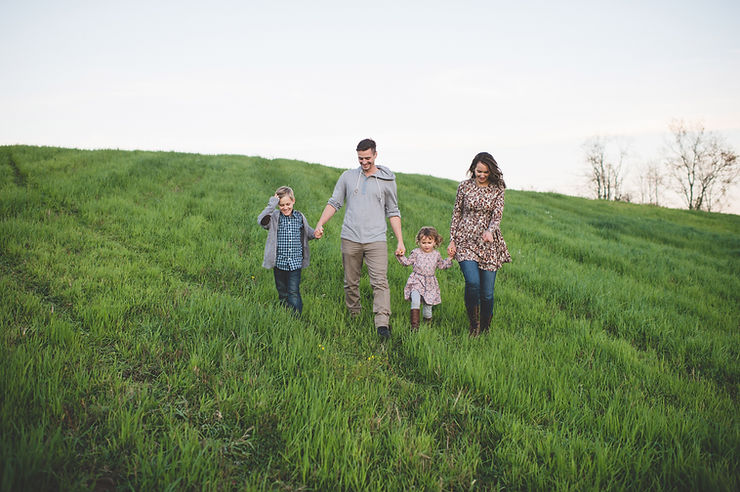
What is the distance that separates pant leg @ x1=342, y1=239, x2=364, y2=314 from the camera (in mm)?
4836

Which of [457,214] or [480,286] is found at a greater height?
[457,214]

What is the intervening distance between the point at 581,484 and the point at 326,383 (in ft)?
6.43

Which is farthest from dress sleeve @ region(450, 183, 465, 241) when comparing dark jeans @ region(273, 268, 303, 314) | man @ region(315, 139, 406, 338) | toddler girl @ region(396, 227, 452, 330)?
dark jeans @ region(273, 268, 303, 314)

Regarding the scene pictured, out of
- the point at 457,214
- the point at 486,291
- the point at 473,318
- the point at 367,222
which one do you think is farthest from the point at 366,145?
the point at 473,318

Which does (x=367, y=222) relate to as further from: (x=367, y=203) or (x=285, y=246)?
(x=285, y=246)

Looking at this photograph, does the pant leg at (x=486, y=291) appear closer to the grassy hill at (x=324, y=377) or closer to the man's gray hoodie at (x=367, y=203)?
the grassy hill at (x=324, y=377)

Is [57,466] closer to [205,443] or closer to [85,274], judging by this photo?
[205,443]

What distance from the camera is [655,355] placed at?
4.19 m

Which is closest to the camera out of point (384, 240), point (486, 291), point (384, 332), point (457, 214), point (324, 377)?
point (324, 377)

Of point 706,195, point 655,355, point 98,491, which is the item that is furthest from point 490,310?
point 706,195

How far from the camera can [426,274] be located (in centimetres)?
487

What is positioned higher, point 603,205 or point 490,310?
point 603,205

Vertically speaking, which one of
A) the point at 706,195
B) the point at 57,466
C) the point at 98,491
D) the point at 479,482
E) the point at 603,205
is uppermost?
the point at 706,195

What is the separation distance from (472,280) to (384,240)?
1.29 m
